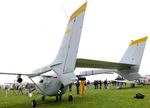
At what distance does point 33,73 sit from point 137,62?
18.7m

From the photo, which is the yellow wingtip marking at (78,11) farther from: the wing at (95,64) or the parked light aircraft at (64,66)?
the wing at (95,64)

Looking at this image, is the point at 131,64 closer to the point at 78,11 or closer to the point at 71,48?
the point at 71,48

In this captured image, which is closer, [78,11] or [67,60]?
[78,11]

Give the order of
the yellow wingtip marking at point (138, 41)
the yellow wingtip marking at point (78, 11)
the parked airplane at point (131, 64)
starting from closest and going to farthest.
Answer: the yellow wingtip marking at point (78, 11) → the parked airplane at point (131, 64) → the yellow wingtip marking at point (138, 41)

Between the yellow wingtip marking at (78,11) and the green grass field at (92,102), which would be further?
the yellow wingtip marking at (78,11)

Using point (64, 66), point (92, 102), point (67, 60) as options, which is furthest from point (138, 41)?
point (64, 66)

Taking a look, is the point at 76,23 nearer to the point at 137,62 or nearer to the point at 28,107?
the point at 28,107

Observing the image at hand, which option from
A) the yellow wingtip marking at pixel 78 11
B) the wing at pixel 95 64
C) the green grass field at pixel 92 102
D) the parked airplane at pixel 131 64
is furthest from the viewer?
the parked airplane at pixel 131 64

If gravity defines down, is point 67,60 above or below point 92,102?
above

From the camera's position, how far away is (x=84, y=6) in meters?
18.8

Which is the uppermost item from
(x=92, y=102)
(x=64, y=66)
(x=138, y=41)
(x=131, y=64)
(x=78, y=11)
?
(x=138, y=41)

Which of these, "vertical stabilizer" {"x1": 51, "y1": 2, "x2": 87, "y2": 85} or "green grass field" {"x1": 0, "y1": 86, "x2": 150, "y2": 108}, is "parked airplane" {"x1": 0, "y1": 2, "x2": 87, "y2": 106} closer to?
"vertical stabilizer" {"x1": 51, "y1": 2, "x2": 87, "y2": 85}

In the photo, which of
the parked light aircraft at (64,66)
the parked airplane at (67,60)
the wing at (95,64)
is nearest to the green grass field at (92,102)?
the parked light aircraft at (64,66)

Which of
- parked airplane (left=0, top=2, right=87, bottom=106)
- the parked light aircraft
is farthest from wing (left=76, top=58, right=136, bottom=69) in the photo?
parked airplane (left=0, top=2, right=87, bottom=106)
